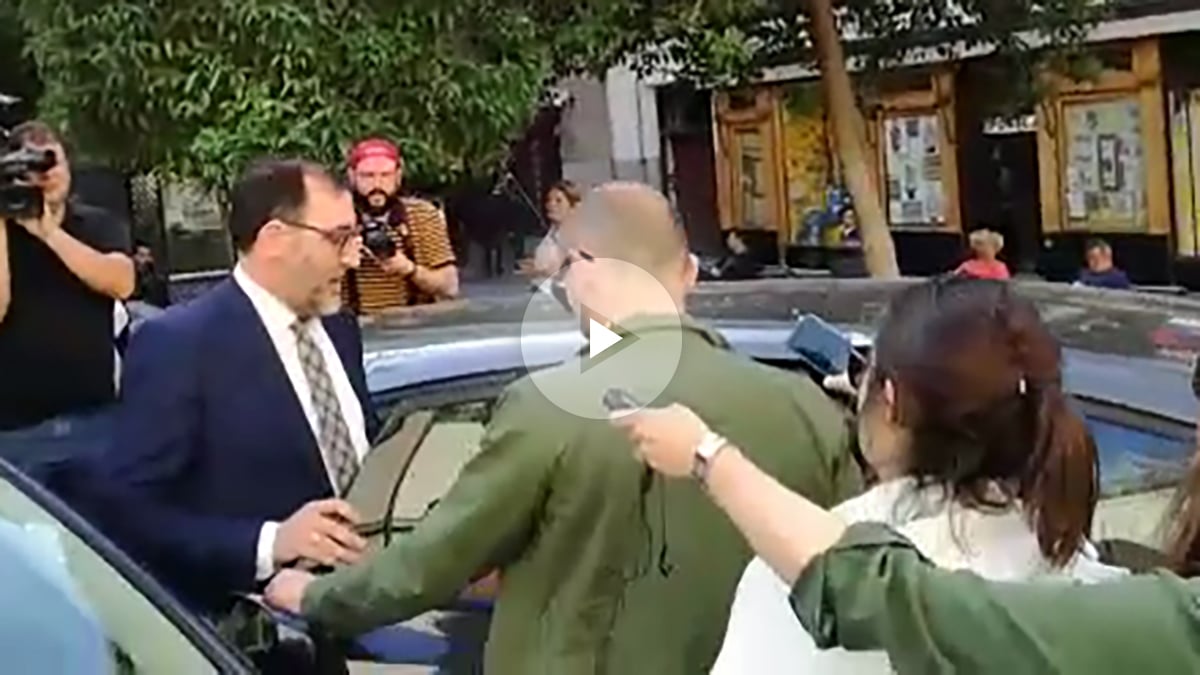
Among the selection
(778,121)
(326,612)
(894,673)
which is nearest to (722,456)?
(894,673)

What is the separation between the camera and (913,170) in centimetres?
2219

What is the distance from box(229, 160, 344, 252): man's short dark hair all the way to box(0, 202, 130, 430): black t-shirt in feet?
3.57

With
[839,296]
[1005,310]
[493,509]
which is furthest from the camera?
[839,296]

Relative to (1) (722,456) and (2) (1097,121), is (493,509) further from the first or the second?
(2) (1097,121)

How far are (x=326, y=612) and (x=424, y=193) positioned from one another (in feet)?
25.9

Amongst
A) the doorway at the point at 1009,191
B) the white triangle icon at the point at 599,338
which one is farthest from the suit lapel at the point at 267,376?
the doorway at the point at 1009,191

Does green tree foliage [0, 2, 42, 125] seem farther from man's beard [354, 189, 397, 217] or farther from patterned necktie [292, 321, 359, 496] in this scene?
patterned necktie [292, 321, 359, 496]

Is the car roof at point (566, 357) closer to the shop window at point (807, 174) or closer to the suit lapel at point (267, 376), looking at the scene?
the suit lapel at point (267, 376)

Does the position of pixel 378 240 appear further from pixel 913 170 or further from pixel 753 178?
pixel 753 178

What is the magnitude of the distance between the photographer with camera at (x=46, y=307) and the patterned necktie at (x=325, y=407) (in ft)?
3.38

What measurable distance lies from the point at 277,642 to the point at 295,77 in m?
6.63

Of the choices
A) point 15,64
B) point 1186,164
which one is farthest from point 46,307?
point 1186,164

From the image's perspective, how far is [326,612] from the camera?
296 centimetres

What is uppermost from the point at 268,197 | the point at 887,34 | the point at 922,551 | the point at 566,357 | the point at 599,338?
the point at 887,34
